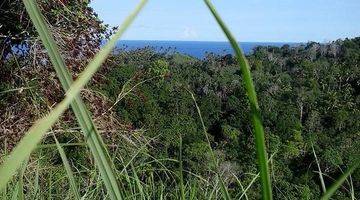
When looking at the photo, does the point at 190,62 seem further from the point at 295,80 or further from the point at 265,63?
the point at 295,80

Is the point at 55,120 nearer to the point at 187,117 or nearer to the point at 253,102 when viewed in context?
the point at 253,102

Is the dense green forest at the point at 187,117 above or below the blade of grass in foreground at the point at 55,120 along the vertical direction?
below

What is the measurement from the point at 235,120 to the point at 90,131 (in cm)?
4475

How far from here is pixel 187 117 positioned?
3216 centimetres

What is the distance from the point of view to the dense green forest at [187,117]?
1.43 m

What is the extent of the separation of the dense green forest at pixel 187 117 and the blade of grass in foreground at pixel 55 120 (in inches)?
4.3

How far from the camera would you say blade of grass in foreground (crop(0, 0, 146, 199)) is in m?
0.25

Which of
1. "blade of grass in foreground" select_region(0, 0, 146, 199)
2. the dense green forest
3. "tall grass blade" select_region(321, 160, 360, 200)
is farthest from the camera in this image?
the dense green forest

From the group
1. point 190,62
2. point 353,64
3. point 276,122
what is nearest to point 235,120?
point 276,122

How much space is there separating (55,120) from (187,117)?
31.9 m

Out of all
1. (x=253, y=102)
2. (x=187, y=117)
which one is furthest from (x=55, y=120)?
(x=187, y=117)

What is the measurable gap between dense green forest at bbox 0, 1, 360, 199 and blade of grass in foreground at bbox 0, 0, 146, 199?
110 millimetres

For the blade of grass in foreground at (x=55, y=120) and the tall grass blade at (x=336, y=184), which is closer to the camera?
the blade of grass in foreground at (x=55, y=120)

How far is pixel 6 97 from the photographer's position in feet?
16.6
